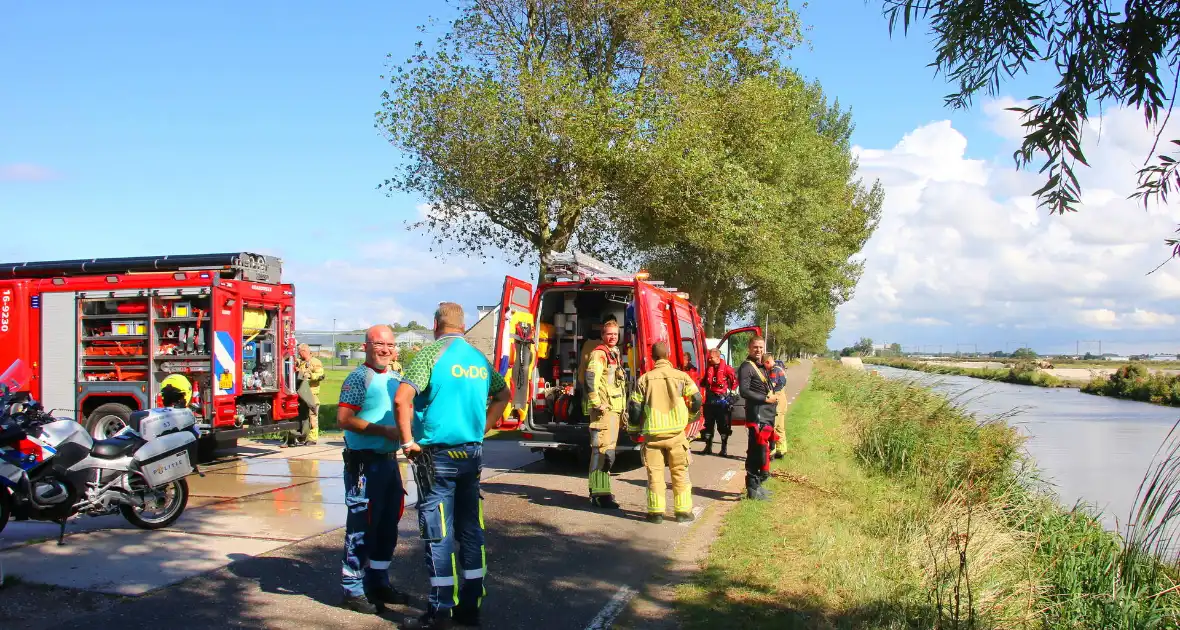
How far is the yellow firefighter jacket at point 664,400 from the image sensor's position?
27.3 ft

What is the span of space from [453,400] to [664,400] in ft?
11.9

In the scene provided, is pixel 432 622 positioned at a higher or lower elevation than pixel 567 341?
lower

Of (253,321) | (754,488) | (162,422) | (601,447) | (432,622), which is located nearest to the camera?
(432,622)

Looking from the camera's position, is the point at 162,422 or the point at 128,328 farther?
the point at 128,328

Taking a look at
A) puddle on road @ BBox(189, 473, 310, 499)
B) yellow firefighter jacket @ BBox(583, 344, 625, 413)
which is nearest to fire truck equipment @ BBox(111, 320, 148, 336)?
puddle on road @ BBox(189, 473, 310, 499)

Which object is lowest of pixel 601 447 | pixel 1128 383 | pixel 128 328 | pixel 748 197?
pixel 1128 383

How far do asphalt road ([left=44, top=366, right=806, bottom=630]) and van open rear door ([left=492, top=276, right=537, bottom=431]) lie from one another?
4.58 feet

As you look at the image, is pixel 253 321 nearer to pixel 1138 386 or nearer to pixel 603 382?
pixel 603 382

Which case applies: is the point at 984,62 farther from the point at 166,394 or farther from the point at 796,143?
the point at 796,143

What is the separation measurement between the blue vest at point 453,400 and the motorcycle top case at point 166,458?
351 cm

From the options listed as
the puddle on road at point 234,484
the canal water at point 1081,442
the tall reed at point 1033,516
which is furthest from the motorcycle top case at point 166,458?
the canal water at point 1081,442

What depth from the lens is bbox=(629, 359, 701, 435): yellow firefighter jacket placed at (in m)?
8.33

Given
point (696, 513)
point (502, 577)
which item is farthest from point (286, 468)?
point (502, 577)

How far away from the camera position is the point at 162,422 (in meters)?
7.80
